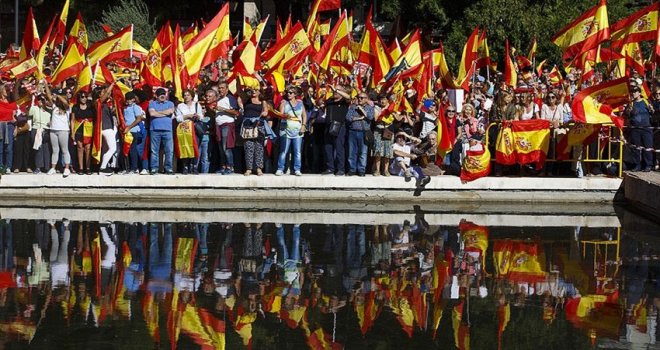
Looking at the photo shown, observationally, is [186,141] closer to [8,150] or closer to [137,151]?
[137,151]

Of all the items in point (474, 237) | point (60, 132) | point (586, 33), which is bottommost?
point (474, 237)

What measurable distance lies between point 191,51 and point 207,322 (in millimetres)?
A: 12092

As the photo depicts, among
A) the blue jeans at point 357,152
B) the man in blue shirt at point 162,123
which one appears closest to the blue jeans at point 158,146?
the man in blue shirt at point 162,123

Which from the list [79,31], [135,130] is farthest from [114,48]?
[79,31]

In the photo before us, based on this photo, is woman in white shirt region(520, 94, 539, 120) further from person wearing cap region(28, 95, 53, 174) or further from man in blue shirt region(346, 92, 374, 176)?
person wearing cap region(28, 95, 53, 174)

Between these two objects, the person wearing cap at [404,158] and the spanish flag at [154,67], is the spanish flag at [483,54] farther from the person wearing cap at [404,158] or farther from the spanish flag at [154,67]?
the spanish flag at [154,67]

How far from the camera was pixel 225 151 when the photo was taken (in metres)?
22.7

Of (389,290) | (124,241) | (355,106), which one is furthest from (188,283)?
(355,106)

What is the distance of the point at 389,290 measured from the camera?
1341 cm

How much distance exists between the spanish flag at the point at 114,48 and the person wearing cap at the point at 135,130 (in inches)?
59.5

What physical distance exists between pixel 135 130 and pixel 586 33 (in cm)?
788

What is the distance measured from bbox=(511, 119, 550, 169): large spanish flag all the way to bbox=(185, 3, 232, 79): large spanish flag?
5067mm

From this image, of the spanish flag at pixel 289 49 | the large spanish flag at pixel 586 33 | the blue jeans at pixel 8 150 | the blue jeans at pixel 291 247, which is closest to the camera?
the blue jeans at pixel 291 247

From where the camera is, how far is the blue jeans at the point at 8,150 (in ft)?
75.8
